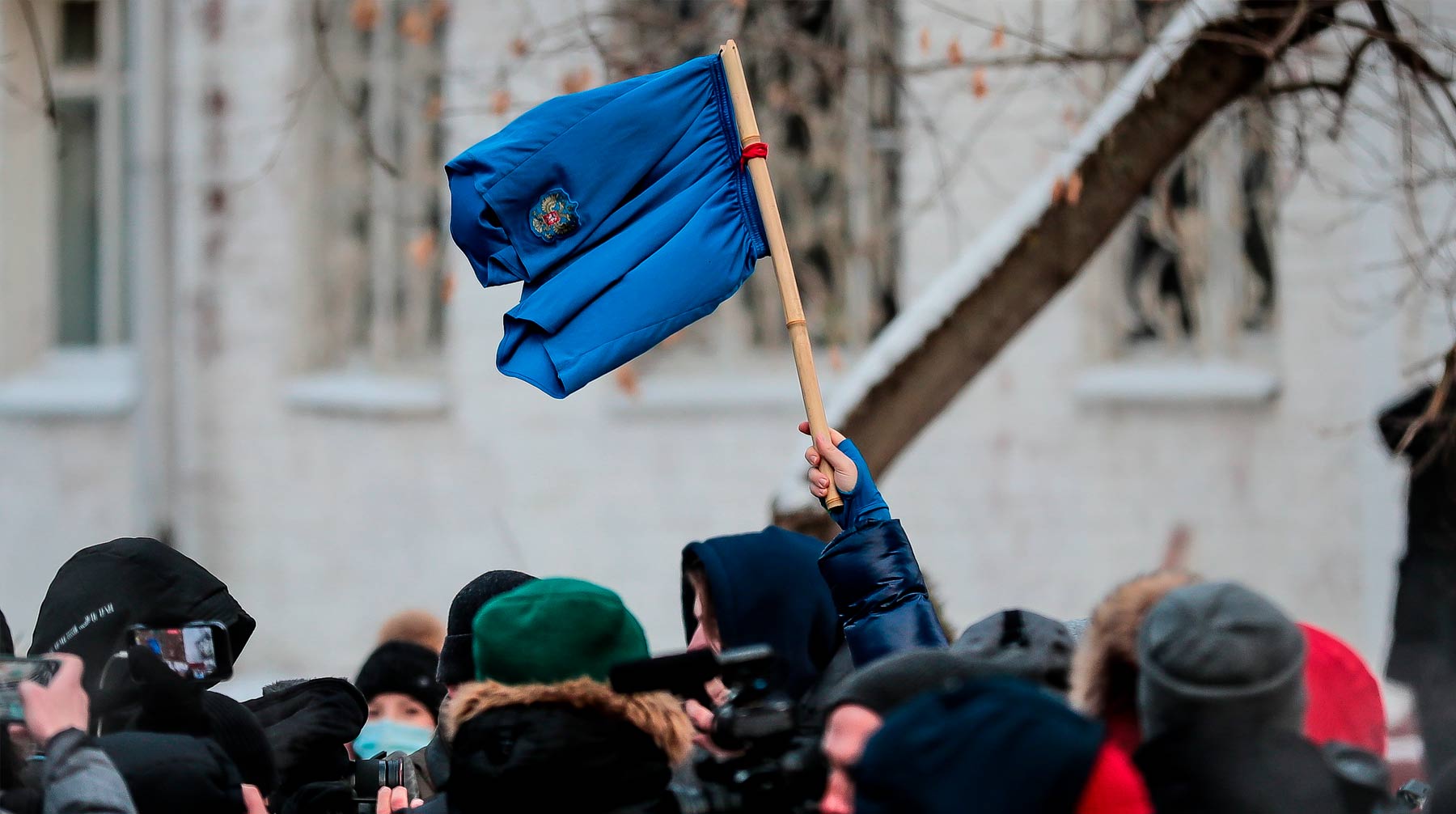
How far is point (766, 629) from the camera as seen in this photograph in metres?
3.44

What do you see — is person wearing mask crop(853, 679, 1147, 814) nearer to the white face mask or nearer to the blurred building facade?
the white face mask

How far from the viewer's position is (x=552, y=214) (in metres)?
3.98

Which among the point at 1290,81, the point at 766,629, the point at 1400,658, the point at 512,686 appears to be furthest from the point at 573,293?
the point at 1400,658

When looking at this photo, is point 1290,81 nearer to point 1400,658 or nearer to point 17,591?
point 1400,658

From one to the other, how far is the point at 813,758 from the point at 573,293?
1.60 meters

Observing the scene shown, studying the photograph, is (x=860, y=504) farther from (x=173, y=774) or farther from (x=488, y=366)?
(x=488, y=366)

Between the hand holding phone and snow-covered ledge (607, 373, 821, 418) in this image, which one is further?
snow-covered ledge (607, 373, 821, 418)

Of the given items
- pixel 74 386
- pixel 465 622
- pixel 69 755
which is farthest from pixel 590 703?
pixel 74 386

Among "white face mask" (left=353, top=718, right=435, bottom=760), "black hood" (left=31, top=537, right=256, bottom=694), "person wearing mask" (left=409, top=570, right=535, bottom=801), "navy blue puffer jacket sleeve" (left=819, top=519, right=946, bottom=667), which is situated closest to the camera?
"black hood" (left=31, top=537, right=256, bottom=694)

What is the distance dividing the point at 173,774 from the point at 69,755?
0.19 metres

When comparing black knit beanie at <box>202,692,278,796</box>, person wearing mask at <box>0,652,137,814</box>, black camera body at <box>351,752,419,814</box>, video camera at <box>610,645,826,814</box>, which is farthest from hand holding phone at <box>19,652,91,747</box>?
video camera at <box>610,645,826,814</box>

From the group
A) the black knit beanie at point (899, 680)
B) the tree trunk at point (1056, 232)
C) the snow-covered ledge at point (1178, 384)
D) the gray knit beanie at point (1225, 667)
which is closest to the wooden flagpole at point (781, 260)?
the black knit beanie at point (899, 680)

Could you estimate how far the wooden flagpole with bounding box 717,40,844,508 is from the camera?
3.48 meters

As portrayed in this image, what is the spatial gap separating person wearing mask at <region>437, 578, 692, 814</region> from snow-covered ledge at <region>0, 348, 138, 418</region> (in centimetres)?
791
